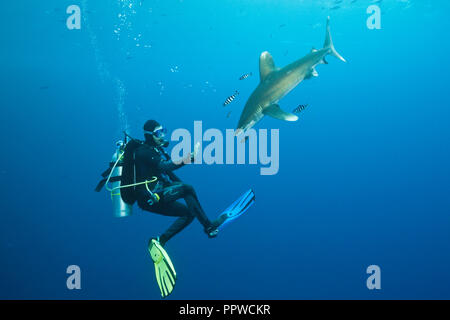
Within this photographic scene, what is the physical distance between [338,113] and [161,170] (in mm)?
60529

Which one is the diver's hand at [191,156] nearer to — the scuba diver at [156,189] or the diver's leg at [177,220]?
the scuba diver at [156,189]

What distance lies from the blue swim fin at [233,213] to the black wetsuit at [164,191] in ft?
0.55

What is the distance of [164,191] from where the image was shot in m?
5.37

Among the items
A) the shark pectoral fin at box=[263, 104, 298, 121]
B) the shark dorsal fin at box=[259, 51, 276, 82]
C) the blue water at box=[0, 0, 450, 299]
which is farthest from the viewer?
the blue water at box=[0, 0, 450, 299]

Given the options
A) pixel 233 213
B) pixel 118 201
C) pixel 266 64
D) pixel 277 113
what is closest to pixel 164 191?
pixel 118 201

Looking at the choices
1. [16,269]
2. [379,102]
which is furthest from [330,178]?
[16,269]

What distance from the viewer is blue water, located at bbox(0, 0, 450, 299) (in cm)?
2239

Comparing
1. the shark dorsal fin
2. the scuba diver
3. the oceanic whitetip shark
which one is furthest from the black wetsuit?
the shark dorsal fin

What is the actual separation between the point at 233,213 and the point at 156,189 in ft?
5.20

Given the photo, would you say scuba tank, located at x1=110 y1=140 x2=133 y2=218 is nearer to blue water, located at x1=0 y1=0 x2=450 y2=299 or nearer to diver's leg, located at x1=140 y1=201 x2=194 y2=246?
diver's leg, located at x1=140 y1=201 x2=194 y2=246

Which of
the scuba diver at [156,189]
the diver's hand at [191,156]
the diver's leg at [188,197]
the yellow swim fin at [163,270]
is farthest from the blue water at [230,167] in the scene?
the diver's hand at [191,156]

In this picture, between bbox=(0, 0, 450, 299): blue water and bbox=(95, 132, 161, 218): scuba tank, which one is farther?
bbox=(0, 0, 450, 299): blue water

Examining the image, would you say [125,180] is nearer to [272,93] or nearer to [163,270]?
[163,270]
